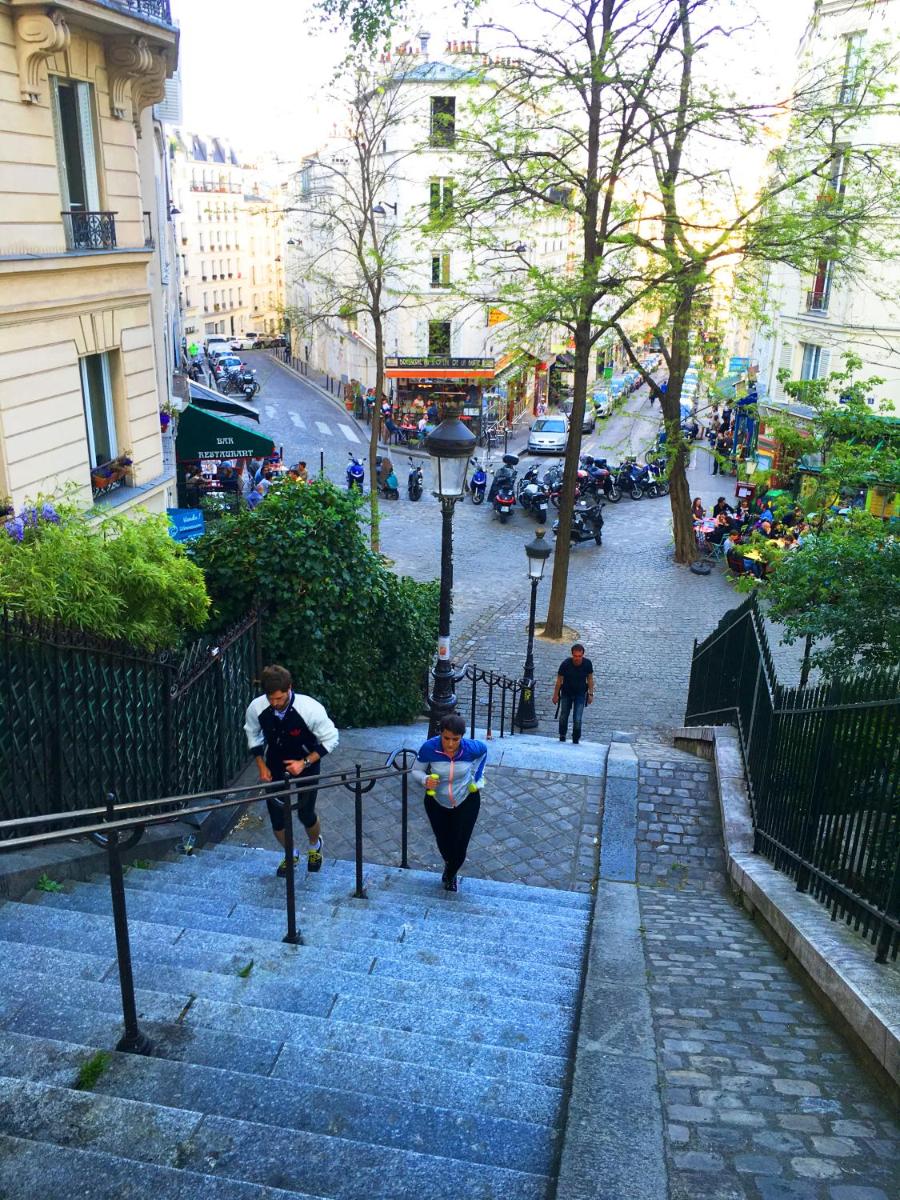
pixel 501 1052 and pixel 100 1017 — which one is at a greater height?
pixel 100 1017

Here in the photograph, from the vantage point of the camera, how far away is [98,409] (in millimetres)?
11922

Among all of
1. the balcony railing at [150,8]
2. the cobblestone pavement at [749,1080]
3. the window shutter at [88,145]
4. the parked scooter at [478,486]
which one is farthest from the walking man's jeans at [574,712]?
the parked scooter at [478,486]

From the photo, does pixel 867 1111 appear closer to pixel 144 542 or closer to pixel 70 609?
pixel 70 609

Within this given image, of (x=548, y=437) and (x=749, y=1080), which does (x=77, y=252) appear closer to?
(x=749, y=1080)

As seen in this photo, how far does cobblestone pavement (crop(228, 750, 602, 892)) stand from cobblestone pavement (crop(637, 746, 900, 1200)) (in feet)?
3.79

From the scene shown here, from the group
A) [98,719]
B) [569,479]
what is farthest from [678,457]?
[98,719]

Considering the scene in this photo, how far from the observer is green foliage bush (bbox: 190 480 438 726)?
8.80m

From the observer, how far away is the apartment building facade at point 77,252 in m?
9.53

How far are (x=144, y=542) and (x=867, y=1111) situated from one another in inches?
235

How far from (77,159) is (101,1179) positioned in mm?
11292

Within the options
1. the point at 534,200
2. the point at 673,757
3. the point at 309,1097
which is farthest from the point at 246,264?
the point at 309,1097

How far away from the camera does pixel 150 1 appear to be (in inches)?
452

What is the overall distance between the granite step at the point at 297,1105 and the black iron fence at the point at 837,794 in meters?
2.07

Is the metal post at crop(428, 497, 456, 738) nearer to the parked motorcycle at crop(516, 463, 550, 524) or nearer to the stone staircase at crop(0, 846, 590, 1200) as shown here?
the stone staircase at crop(0, 846, 590, 1200)
